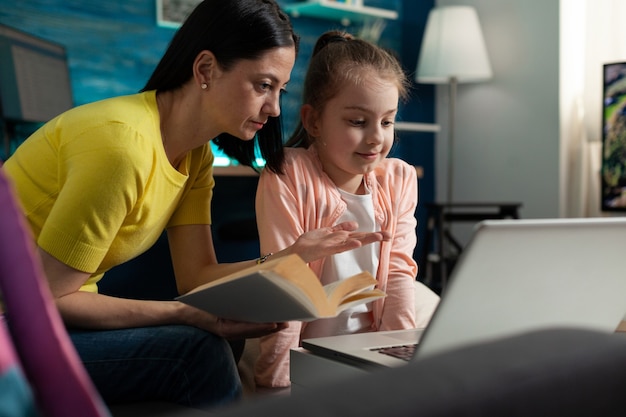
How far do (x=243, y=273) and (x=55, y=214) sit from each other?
447mm

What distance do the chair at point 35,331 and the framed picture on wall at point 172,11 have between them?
323 centimetres

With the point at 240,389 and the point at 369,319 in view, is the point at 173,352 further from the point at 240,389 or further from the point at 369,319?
the point at 369,319

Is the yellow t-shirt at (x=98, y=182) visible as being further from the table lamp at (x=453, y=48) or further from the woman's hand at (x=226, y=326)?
the table lamp at (x=453, y=48)

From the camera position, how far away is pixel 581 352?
43cm

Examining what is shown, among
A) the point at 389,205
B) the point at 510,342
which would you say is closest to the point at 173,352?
the point at 389,205

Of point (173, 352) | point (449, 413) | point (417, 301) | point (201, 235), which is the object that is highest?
point (449, 413)

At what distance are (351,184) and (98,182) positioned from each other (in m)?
0.56

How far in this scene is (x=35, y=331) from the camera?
0.38 meters

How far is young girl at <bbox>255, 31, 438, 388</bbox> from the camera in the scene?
144 cm

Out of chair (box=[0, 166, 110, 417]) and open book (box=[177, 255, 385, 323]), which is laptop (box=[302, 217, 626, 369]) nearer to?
open book (box=[177, 255, 385, 323])

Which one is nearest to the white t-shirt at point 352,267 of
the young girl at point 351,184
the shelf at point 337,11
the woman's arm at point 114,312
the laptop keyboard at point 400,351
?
the young girl at point 351,184

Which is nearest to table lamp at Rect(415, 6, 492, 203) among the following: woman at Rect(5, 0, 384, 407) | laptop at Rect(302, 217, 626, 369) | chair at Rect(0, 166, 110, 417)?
woman at Rect(5, 0, 384, 407)

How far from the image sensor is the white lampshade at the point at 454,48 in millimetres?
3895

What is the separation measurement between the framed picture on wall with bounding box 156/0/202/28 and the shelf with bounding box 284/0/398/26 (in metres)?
0.58
